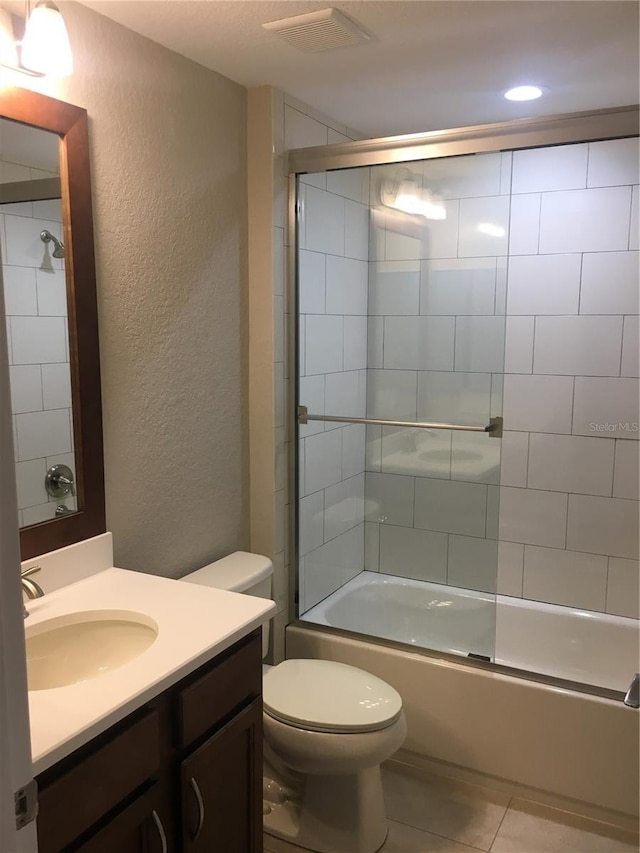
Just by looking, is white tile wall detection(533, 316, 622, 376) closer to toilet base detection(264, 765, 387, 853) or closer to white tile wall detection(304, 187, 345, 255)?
white tile wall detection(304, 187, 345, 255)

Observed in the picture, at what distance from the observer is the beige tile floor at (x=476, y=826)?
2.12 m

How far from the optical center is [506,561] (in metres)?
3.20

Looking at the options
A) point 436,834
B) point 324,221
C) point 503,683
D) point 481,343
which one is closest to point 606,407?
point 481,343

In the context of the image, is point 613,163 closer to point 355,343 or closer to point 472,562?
point 355,343

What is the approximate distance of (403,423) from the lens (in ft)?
9.08

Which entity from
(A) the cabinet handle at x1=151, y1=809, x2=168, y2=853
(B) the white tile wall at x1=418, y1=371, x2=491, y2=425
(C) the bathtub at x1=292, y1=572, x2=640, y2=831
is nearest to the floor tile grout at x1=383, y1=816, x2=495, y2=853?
(C) the bathtub at x1=292, y1=572, x2=640, y2=831

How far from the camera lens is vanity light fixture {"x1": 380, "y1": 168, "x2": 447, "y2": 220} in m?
2.69

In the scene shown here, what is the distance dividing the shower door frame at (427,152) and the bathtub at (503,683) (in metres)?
0.03

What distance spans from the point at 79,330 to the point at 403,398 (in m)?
1.43

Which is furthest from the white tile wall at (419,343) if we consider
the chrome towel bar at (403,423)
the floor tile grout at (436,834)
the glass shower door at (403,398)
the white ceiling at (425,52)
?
the floor tile grout at (436,834)

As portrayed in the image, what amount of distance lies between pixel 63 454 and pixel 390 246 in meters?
1.64

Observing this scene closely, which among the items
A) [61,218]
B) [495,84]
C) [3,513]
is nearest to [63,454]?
[61,218]

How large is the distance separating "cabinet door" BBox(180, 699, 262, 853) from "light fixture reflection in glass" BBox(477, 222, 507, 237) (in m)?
1.86

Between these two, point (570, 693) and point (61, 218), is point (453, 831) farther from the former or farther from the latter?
point (61, 218)
